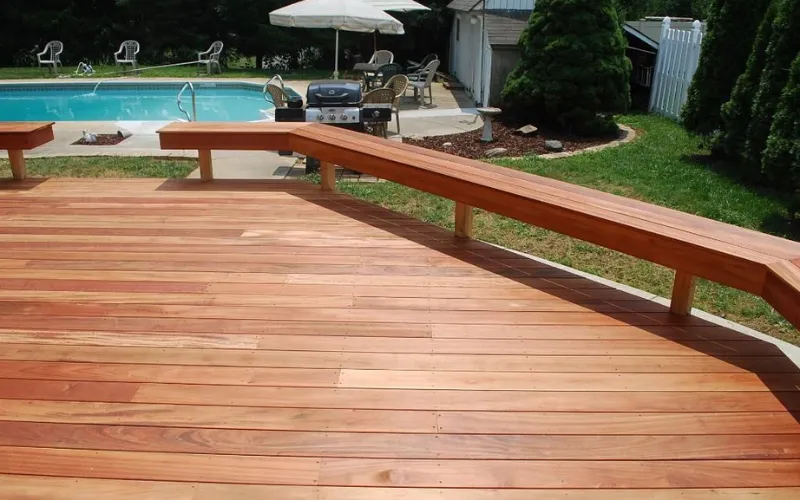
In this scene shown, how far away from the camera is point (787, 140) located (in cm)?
541

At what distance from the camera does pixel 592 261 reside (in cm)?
467

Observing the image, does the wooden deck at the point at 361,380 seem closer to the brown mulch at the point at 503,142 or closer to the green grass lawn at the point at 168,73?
the brown mulch at the point at 503,142

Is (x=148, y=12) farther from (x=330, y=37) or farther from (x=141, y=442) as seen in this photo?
(x=141, y=442)

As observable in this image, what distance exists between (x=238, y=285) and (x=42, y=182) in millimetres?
3018

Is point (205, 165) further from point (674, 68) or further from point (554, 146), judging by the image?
point (674, 68)

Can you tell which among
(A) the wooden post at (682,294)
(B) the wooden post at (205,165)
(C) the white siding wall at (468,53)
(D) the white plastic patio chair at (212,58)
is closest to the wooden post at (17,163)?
(B) the wooden post at (205,165)

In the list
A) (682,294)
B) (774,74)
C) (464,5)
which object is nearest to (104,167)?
(682,294)

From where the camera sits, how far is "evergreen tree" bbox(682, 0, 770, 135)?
760 cm

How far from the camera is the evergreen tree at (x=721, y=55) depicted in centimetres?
760

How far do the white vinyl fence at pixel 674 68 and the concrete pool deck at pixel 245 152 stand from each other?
9.98ft

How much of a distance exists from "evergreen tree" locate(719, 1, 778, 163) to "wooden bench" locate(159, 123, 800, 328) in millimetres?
3902

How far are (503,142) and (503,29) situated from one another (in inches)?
163

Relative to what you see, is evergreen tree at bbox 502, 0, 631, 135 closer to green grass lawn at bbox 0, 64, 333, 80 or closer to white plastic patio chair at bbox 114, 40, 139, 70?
green grass lawn at bbox 0, 64, 333, 80

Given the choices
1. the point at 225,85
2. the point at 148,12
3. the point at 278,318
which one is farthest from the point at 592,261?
the point at 148,12
